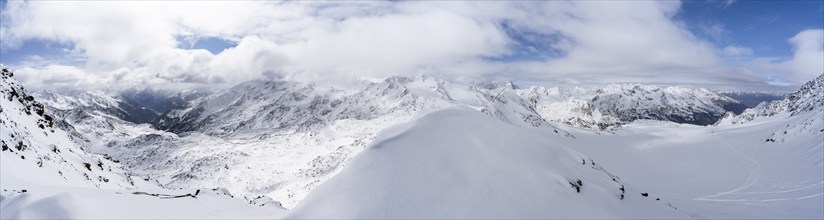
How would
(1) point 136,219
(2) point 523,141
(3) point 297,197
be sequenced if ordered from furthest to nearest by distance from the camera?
1. (3) point 297,197
2. (2) point 523,141
3. (1) point 136,219

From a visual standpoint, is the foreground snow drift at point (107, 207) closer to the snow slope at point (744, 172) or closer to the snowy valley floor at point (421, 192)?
the snowy valley floor at point (421, 192)

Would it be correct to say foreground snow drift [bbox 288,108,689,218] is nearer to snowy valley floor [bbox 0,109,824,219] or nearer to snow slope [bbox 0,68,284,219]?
snowy valley floor [bbox 0,109,824,219]

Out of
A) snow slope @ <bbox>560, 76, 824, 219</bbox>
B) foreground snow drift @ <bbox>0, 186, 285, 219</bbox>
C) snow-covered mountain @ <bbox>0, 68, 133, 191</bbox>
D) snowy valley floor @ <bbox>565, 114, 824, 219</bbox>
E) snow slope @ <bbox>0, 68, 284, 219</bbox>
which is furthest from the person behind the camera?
snow slope @ <bbox>560, 76, 824, 219</bbox>

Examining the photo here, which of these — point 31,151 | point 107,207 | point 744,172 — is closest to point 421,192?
point 107,207

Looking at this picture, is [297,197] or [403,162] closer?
[403,162]

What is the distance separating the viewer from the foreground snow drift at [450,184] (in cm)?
1080

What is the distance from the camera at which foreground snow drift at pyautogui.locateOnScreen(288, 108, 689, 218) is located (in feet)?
35.4

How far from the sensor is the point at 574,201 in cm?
1317

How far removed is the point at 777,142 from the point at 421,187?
15301 centimetres

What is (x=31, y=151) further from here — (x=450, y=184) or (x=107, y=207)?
(x=450, y=184)

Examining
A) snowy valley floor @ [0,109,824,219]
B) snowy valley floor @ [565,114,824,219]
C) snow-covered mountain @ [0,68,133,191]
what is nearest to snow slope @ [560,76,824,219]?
snowy valley floor @ [565,114,824,219]

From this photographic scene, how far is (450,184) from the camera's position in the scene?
11.7 metres

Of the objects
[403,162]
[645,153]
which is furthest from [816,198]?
[645,153]

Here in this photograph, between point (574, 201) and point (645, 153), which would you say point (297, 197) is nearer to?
point (645, 153)
